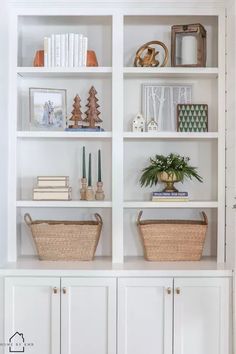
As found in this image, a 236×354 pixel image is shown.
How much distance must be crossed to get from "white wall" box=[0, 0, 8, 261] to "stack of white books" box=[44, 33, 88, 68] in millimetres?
253

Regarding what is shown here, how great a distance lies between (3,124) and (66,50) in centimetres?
59

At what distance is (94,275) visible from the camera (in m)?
2.80

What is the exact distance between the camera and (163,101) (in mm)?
3221

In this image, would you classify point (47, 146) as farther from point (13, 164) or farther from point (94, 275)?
point (94, 275)

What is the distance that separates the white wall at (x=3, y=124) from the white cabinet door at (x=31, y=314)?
25cm

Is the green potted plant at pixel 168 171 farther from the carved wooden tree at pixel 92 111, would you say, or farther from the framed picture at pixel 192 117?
the carved wooden tree at pixel 92 111

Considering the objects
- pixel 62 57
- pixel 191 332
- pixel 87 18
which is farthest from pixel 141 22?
pixel 191 332

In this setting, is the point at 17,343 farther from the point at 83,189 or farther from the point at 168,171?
the point at 168,171

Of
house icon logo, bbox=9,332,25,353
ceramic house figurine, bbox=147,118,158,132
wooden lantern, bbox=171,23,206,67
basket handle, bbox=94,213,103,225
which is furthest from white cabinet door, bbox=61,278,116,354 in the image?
wooden lantern, bbox=171,23,206,67

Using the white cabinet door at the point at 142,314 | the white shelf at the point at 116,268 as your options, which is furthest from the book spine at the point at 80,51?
the white cabinet door at the point at 142,314

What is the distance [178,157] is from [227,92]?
1.60 ft

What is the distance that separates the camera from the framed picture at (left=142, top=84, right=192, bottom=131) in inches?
126

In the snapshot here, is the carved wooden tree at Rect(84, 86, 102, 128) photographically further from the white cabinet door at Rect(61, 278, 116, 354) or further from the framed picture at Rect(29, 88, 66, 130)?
the white cabinet door at Rect(61, 278, 116, 354)

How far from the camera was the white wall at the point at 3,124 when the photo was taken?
2.93 m
